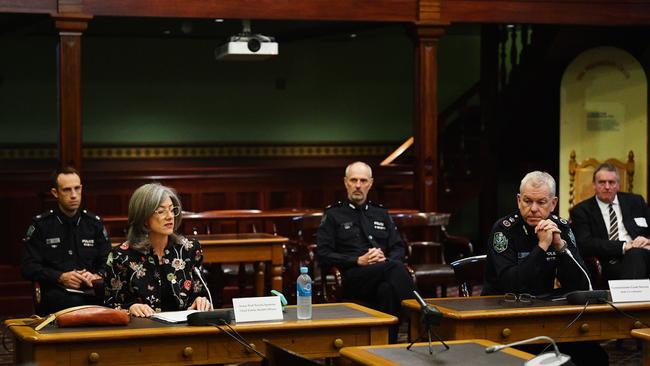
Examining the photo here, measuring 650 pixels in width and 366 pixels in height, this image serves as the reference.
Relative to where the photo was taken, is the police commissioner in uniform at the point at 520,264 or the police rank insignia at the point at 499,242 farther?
the police rank insignia at the point at 499,242

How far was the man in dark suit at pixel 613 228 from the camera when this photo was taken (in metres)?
8.31

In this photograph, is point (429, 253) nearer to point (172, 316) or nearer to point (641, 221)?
point (641, 221)

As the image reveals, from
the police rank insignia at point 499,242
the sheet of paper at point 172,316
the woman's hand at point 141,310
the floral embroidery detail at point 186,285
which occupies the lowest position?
the sheet of paper at point 172,316

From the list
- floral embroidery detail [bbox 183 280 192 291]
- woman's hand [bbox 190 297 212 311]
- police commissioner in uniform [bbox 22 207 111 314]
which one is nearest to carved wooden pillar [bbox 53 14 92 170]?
police commissioner in uniform [bbox 22 207 111 314]

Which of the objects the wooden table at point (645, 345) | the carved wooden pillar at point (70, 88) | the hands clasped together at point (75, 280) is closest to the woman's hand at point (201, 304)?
the hands clasped together at point (75, 280)

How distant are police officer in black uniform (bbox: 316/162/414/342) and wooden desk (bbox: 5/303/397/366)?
2149 mm

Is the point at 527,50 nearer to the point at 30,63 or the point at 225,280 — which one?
the point at 225,280

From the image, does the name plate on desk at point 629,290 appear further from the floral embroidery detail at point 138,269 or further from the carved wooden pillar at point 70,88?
the carved wooden pillar at point 70,88

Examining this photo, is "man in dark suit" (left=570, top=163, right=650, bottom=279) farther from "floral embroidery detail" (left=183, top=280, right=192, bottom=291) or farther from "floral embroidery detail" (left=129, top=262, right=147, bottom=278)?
"floral embroidery detail" (left=129, top=262, right=147, bottom=278)

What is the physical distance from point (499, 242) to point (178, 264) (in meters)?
1.61

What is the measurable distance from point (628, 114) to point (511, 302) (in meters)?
6.06

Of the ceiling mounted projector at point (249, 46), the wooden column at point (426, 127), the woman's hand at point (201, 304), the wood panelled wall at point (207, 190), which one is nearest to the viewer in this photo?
the woman's hand at point (201, 304)

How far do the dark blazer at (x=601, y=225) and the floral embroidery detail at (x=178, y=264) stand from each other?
12.3 feet

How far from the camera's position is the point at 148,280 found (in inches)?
216
